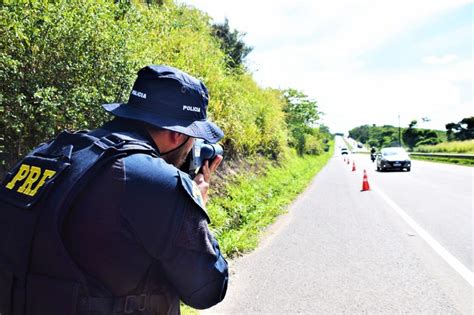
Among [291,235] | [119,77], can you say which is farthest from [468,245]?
[119,77]

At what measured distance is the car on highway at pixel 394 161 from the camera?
24.7 m

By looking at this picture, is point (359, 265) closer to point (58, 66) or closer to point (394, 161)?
point (58, 66)

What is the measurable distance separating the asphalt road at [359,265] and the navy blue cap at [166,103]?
276 centimetres

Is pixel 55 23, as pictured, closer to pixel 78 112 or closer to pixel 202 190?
pixel 78 112

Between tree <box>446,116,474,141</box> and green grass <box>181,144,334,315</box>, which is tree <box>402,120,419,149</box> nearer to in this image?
tree <box>446,116,474,141</box>

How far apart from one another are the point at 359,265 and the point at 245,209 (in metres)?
3.50

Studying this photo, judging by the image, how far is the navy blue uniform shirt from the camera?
1293mm

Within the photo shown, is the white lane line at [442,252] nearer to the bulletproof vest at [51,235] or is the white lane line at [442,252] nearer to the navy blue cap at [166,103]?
the navy blue cap at [166,103]

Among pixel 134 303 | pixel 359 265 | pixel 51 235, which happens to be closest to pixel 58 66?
pixel 51 235

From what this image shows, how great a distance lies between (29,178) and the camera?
4.74 ft

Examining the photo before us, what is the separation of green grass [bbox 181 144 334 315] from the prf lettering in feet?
8.74

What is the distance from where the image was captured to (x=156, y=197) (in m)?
1.32

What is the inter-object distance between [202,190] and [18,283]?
784 mm

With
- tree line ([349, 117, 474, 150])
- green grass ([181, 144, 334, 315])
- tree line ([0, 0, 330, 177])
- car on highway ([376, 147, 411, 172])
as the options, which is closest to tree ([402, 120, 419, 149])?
tree line ([349, 117, 474, 150])
